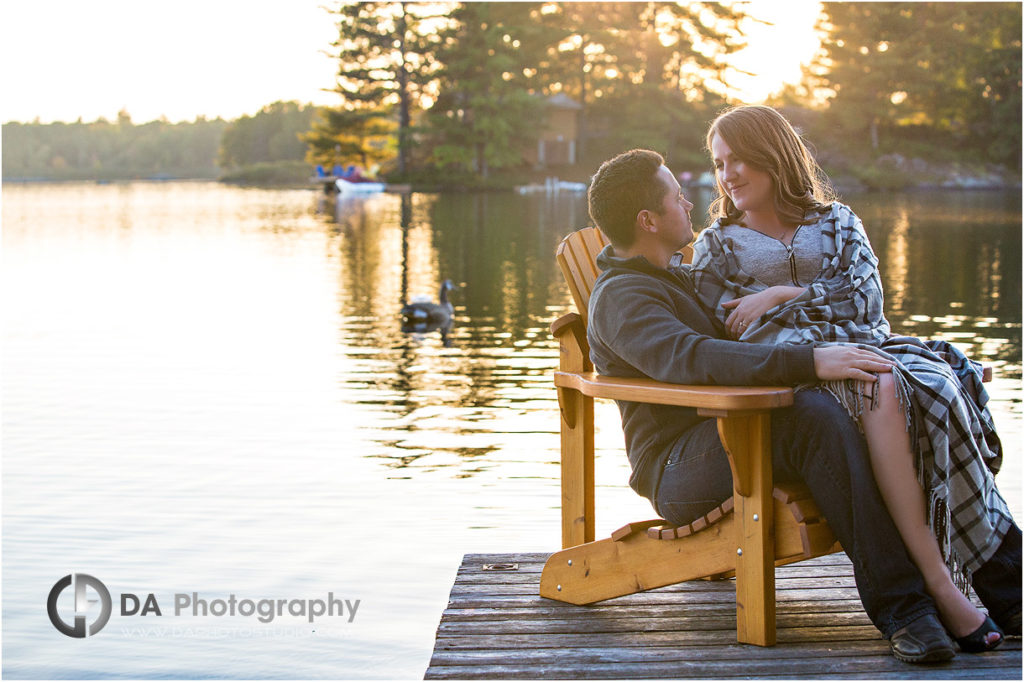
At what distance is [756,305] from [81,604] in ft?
8.70

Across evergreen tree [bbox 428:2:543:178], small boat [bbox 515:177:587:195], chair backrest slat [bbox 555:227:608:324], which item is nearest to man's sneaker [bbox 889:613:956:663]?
chair backrest slat [bbox 555:227:608:324]

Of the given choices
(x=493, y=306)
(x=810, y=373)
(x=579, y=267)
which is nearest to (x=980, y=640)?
(x=810, y=373)

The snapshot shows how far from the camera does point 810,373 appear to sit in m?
2.34

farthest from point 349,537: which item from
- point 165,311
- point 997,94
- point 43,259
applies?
point 997,94

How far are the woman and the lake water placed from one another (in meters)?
1.61

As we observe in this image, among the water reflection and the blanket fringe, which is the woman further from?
the water reflection

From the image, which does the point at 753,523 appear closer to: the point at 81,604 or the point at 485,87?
the point at 81,604

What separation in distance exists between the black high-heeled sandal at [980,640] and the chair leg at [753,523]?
1.21 ft

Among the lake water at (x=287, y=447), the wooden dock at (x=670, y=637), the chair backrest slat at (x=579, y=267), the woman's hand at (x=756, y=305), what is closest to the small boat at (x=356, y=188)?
the lake water at (x=287, y=447)

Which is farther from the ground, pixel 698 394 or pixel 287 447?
pixel 698 394

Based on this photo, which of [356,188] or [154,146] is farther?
[154,146]

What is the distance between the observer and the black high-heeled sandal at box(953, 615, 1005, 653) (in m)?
2.29

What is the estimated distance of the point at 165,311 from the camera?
1155 centimetres

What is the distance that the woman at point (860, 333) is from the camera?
2.28 meters
